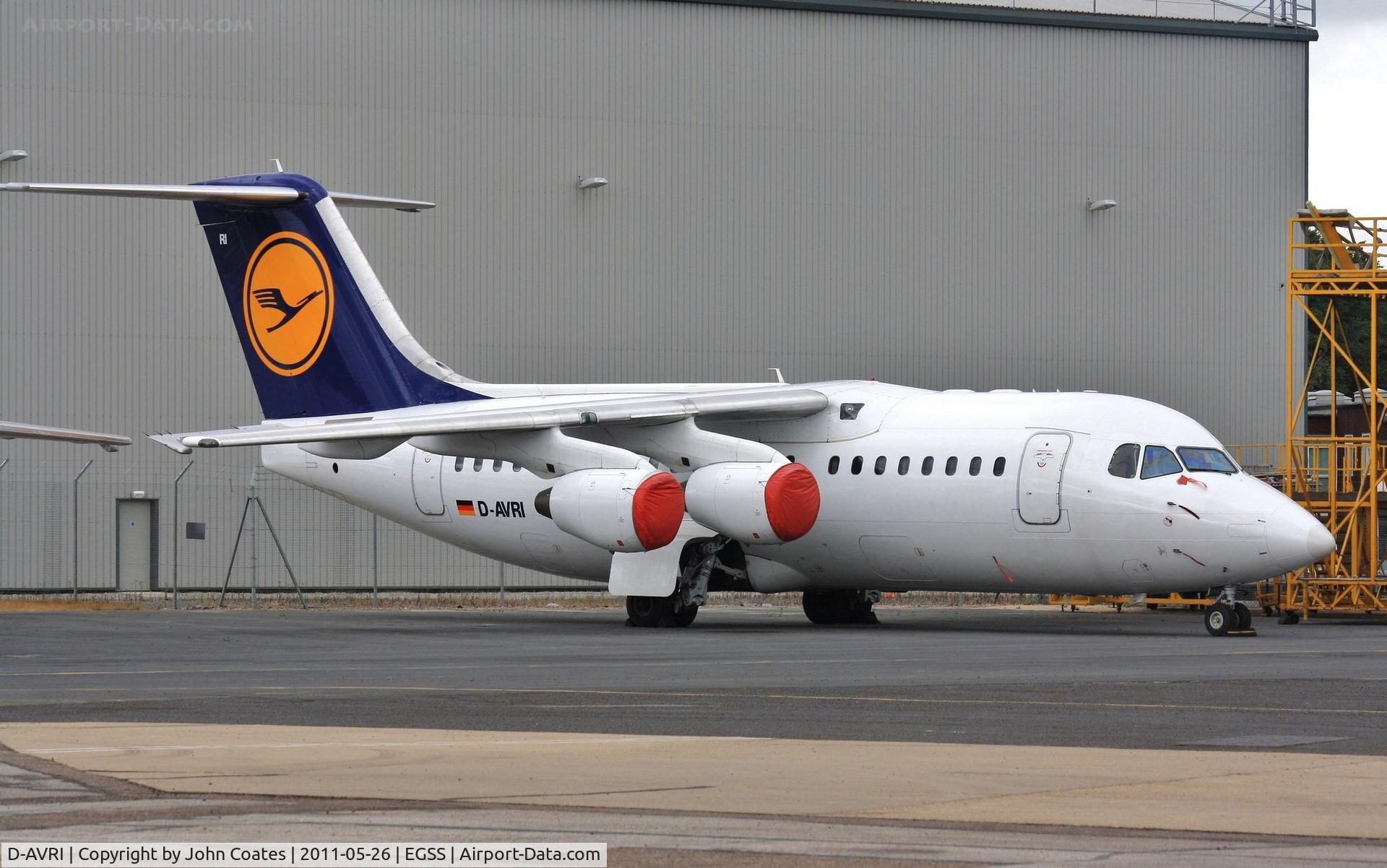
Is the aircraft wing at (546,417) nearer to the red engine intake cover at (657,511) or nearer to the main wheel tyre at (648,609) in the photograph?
the red engine intake cover at (657,511)

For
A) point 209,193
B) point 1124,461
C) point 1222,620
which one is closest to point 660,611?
point 1124,461

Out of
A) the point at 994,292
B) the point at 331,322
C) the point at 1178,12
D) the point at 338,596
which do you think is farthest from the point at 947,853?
the point at 1178,12

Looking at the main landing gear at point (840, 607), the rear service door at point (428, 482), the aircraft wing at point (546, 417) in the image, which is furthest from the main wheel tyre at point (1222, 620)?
the rear service door at point (428, 482)

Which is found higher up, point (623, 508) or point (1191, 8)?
point (1191, 8)

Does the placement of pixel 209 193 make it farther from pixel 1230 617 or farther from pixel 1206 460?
pixel 1230 617

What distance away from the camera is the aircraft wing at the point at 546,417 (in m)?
25.8

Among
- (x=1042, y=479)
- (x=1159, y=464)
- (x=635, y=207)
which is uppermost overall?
(x=635, y=207)

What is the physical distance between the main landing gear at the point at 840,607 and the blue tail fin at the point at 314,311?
6162mm

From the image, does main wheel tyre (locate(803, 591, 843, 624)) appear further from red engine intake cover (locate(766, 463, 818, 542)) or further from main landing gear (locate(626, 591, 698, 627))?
red engine intake cover (locate(766, 463, 818, 542))

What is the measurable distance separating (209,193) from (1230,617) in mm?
15866

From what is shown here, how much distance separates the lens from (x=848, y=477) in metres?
27.0

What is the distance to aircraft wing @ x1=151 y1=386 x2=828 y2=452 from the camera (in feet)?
84.6

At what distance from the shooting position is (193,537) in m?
37.0

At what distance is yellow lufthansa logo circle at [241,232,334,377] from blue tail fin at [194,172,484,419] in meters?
0.01
